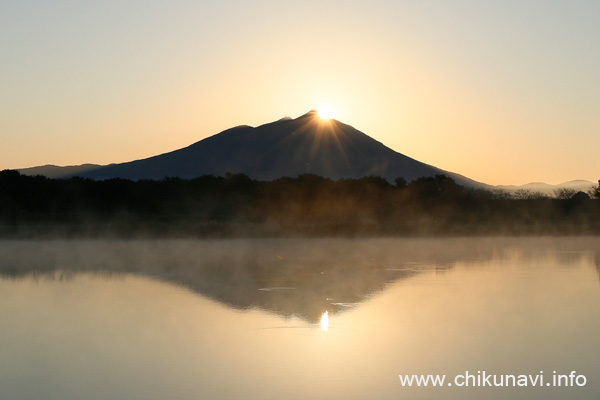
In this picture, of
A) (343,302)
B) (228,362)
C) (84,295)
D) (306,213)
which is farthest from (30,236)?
(228,362)

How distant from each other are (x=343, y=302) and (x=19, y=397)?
338 inches

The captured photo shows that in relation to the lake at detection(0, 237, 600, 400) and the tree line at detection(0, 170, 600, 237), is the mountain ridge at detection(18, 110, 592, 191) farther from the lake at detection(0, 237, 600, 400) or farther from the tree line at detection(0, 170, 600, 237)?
the lake at detection(0, 237, 600, 400)

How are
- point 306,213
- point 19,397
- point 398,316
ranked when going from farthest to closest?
point 306,213
point 398,316
point 19,397

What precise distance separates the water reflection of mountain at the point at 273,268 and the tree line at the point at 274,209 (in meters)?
21.0

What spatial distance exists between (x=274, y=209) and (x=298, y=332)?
5373 centimetres

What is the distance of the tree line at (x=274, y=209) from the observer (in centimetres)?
5616

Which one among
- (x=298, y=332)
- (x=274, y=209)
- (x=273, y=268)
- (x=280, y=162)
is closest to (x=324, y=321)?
(x=298, y=332)

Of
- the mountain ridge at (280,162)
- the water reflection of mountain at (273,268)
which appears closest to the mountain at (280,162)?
the mountain ridge at (280,162)

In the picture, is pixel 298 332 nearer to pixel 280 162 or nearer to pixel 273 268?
pixel 273 268

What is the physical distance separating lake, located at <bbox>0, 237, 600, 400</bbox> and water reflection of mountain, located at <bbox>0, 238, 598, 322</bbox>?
10 cm

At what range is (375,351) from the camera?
11055 millimetres

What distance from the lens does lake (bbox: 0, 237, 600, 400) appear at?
30.2ft

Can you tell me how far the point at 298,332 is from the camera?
12641 mm

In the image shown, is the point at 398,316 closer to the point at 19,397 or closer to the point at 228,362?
the point at 228,362
